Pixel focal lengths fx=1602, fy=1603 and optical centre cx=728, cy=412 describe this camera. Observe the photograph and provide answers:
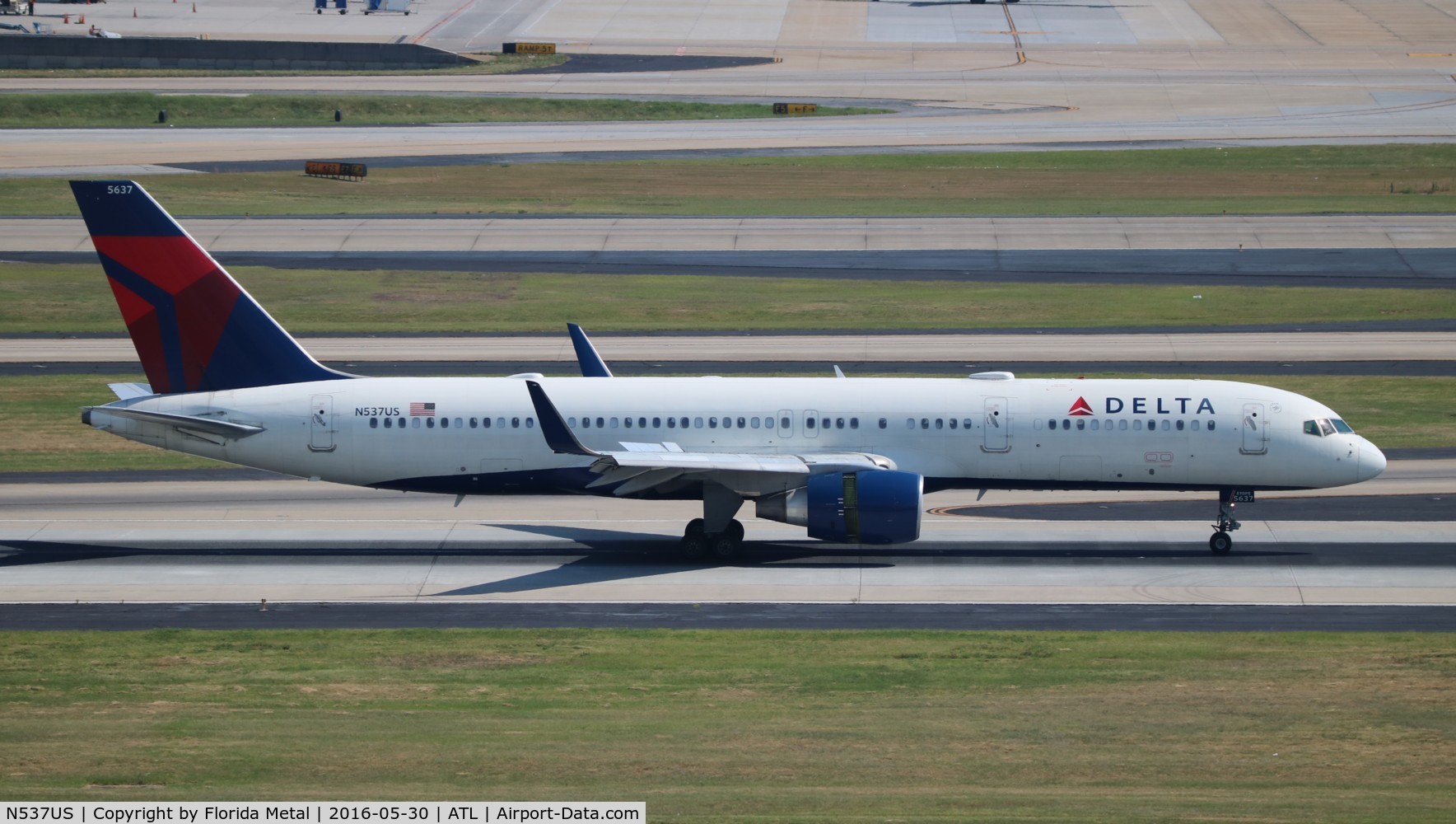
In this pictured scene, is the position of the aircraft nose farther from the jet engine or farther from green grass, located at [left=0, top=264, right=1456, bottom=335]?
green grass, located at [left=0, top=264, right=1456, bottom=335]

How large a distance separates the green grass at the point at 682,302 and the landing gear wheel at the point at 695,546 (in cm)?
2516

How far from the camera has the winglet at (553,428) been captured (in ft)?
112

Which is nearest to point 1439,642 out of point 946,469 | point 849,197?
point 946,469

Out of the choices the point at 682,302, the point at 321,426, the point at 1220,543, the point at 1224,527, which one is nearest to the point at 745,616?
the point at 321,426

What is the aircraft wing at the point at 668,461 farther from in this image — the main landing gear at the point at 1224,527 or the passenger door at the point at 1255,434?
the passenger door at the point at 1255,434

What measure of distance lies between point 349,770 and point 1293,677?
645 inches

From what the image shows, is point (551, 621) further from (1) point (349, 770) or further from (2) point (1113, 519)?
(2) point (1113, 519)

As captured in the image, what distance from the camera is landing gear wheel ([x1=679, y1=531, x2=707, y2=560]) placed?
3766 centimetres

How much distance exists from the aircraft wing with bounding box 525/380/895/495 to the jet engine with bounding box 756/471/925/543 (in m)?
0.48

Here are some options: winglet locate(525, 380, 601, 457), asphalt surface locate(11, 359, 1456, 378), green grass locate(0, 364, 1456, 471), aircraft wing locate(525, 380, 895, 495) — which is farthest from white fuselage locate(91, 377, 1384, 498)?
asphalt surface locate(11, 359, 1456, 378)

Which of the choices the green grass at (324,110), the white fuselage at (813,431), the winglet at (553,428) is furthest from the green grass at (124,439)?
the green grass at (324,110)

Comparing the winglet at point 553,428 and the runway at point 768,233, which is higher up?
the runway at point 768,233

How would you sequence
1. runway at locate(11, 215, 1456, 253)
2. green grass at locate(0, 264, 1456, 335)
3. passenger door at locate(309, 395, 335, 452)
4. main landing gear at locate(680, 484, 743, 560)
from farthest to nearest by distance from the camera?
runway at locate(11, 215, 1456, 253) → green grass at locate(0, 264, 1456, 335) → passenger door at locate(309, 395, 335, 452) → main landing gear at locate(680, 484, 743, 560)

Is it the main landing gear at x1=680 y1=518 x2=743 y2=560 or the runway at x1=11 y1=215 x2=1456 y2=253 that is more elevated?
the runway at x1=11 y1=215 x2=1456 y2=253
